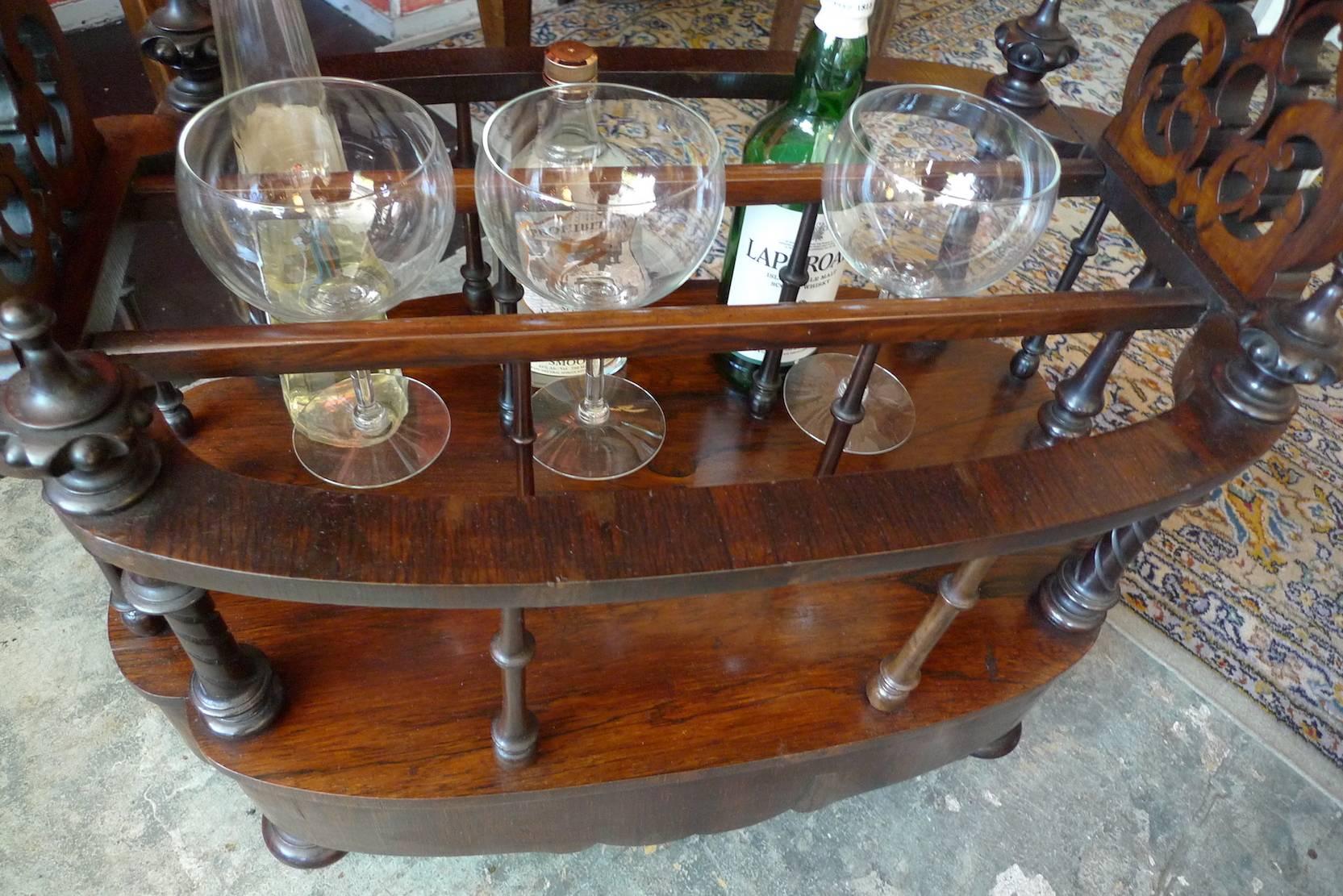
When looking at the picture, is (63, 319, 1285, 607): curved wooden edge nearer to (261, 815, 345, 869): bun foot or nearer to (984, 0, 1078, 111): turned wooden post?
(984, 0, 1078, 111): turned wooden post

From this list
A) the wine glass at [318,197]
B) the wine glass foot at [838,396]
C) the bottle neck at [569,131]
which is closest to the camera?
the wine glass at [318,197]

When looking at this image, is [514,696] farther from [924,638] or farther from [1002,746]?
[1002,746]

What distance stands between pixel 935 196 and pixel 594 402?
23 centimetres

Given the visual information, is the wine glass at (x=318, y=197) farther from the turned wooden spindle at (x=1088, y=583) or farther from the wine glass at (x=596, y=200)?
the turned wooden spindle at (x=1088, y=583)

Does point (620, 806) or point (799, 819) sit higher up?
point (620, 806)

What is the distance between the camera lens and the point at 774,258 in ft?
1.88

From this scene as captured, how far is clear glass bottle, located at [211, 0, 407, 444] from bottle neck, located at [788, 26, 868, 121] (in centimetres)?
27

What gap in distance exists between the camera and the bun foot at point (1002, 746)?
72 centimetres

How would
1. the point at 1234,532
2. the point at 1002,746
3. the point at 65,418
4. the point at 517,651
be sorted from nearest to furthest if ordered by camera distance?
the point at 65,418 → the point at 517,651 → the point at 1002,746 → the point at 1234,532

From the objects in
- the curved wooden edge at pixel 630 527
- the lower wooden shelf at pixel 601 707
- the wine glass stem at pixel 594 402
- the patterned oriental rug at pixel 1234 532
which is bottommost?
the patterned oriental rug at pixel 1234 532

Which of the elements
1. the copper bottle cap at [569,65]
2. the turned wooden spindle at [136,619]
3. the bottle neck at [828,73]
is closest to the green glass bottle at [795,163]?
the bottle neck at [828,73]

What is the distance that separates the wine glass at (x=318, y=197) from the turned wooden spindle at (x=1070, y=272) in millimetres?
329

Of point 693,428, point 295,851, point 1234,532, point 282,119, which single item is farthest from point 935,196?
point 1234,532

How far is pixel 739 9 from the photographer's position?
1703mm
